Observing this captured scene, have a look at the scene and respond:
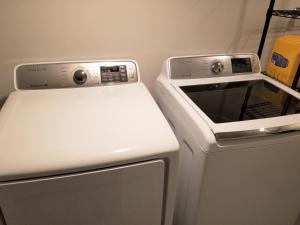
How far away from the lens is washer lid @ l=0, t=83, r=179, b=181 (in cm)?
74

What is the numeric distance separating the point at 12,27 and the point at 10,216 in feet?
2.87

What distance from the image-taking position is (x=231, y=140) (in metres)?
0.94

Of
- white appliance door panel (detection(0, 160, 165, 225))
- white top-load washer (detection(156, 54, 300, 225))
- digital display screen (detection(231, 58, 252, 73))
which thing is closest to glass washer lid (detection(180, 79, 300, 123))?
white top-load washer (detection(156, 54, 300, 225))

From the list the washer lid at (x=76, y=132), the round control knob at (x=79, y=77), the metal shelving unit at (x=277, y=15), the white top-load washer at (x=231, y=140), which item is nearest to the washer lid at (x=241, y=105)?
the white top-load washer at (x=231, y=140)

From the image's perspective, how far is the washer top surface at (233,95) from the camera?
0.99m

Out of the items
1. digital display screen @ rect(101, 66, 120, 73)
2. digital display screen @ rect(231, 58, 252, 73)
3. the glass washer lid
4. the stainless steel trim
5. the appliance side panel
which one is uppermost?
digital display screen @ rect(101, 66, 120, 73)

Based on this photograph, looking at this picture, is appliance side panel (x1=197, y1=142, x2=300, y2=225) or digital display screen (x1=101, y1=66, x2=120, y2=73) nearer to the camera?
appliance side panel (x1=197, y1=142, x2=300, y2=225)

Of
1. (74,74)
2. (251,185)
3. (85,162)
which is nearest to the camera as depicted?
(85,162)

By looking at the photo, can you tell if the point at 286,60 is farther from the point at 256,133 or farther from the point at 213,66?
the point at 256,133

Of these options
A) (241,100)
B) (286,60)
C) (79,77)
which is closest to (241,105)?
(241,100)

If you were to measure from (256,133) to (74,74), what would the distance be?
88 centimetres

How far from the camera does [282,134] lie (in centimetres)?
100

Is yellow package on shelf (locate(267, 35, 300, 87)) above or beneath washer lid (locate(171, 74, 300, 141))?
above

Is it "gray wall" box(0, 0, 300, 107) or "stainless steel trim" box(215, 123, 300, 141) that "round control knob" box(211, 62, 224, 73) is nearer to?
"gray wall" box(0, 0, 300, 107)
